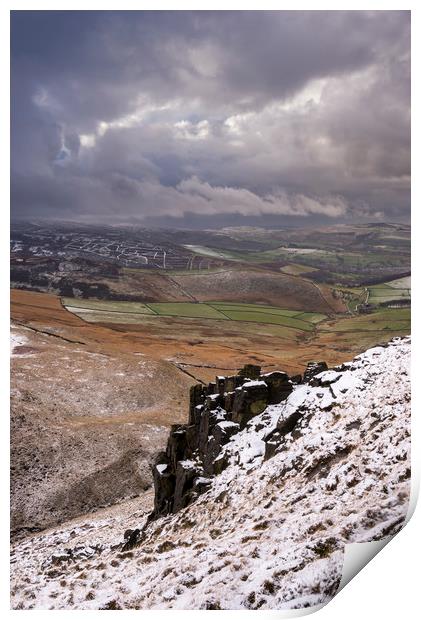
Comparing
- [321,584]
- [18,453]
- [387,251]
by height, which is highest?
[387,251]

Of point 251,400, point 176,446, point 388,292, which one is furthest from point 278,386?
point 388,292

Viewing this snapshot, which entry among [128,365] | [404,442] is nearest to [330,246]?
[404,442]

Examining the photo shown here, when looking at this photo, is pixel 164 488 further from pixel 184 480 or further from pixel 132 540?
pixel 132 540

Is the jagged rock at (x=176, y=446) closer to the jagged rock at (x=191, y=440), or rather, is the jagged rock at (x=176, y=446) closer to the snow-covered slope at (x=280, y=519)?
the jagged rock at (x=191, y=440)

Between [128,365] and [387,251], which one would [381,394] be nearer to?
[387,251]

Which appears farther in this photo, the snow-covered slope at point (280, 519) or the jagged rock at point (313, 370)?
the jagged rock at point (313, 370)

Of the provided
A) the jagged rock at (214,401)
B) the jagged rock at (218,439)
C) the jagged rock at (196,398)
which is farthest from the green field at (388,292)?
the jagged rock at (196,398)

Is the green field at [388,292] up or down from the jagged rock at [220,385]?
up
